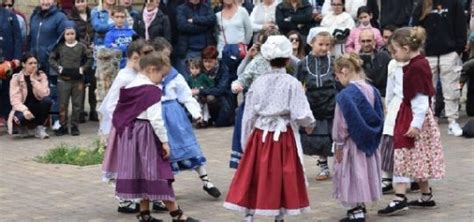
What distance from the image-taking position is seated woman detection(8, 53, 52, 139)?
48.7 feet

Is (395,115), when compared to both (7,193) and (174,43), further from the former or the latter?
(174,43)

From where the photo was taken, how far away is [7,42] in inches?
620

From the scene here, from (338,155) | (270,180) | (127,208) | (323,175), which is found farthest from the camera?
(323,175)

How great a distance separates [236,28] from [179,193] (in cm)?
542

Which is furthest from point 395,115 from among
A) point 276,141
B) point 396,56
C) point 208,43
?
point 208,43

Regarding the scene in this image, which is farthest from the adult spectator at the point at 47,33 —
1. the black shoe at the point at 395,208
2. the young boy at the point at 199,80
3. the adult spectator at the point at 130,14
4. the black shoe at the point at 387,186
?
the black shoe at the point at 395,208

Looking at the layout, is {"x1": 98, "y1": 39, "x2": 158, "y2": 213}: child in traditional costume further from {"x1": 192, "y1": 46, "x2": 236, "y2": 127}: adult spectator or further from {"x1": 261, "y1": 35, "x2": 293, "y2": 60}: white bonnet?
{"x1": 192, "y1": 46, "x2": 236, "y2": 127}: adult spectator

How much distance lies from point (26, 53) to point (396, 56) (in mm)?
7083

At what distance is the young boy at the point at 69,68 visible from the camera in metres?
15.2

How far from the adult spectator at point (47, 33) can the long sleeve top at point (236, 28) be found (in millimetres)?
2236

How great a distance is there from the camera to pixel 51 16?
Answer: 15.7 m

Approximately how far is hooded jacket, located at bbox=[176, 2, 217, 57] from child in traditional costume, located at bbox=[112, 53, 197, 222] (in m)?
6.69

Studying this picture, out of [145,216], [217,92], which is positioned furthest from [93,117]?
[145,216]

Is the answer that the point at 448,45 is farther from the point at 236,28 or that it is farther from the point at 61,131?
the point at 61,131
